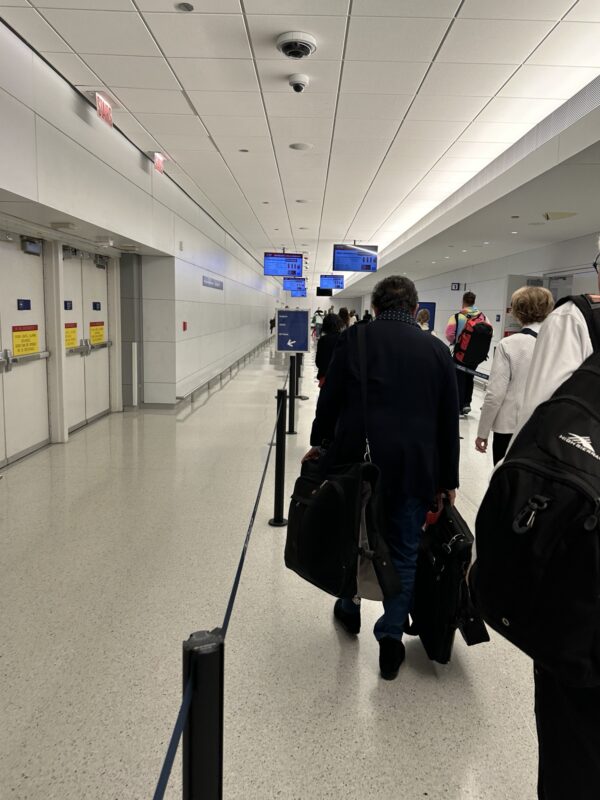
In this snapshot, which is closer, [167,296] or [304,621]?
[304,621]

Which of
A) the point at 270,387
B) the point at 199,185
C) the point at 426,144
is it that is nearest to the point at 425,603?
the point at 426,144

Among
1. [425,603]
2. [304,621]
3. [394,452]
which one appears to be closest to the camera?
[394,452]

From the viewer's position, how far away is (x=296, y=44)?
4113mm

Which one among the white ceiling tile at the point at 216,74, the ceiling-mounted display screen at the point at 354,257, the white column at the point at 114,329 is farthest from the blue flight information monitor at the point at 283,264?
the white ceiling tile at the point at 216,74

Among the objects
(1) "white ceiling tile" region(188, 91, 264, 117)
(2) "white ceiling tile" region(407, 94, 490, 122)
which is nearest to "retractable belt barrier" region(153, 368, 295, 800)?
(1) "white ceiling tile" region(188, 91, 264, 117)

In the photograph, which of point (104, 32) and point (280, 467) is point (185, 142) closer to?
point (104, 32)

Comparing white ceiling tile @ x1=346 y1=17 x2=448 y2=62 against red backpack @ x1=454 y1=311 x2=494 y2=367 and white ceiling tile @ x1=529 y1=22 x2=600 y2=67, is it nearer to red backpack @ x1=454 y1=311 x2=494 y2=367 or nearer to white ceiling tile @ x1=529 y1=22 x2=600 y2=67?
white ceiling tile @ x1=529 y1=22 x2=600 y2=67

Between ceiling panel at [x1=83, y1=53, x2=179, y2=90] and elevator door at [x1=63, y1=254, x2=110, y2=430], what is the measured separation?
9.02 feet

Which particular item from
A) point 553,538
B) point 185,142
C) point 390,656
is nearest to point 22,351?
point 185,142

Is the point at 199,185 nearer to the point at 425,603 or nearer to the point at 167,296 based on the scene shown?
the point at 167,296

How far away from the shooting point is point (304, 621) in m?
3.07

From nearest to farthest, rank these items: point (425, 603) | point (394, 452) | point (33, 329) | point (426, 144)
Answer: point (394, 452) → point (425, 603) → point (33, 329) → point (426, 144)

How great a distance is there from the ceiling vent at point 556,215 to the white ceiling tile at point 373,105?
308 cm

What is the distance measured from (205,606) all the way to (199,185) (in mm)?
8030
